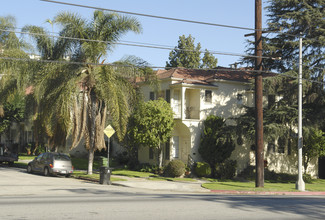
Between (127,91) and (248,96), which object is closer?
(127,91)

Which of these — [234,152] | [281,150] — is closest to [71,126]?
[234,152]

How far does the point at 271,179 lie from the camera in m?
32.9

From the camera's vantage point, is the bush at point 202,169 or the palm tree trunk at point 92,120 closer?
the palm tree trunk at point 92,120

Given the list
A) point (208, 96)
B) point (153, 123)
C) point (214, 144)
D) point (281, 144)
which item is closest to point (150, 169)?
point (153, 123)

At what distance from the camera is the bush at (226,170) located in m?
32.0

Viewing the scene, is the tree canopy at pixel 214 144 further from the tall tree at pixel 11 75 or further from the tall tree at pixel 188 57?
the tall tree at pixel 188 57

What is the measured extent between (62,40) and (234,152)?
52.9 feet

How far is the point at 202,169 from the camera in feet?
103

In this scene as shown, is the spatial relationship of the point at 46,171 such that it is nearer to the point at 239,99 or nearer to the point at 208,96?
Result: the point at 208,96

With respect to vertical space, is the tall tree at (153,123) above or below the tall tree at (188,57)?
below

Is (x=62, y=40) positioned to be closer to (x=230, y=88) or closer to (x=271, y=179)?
(x=230, y=88)

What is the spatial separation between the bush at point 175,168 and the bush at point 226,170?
298 centimetres

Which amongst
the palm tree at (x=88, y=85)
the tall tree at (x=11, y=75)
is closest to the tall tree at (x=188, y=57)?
the tall tree at (x=11, y=75)

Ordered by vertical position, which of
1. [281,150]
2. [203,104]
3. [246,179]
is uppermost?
[203,104]
